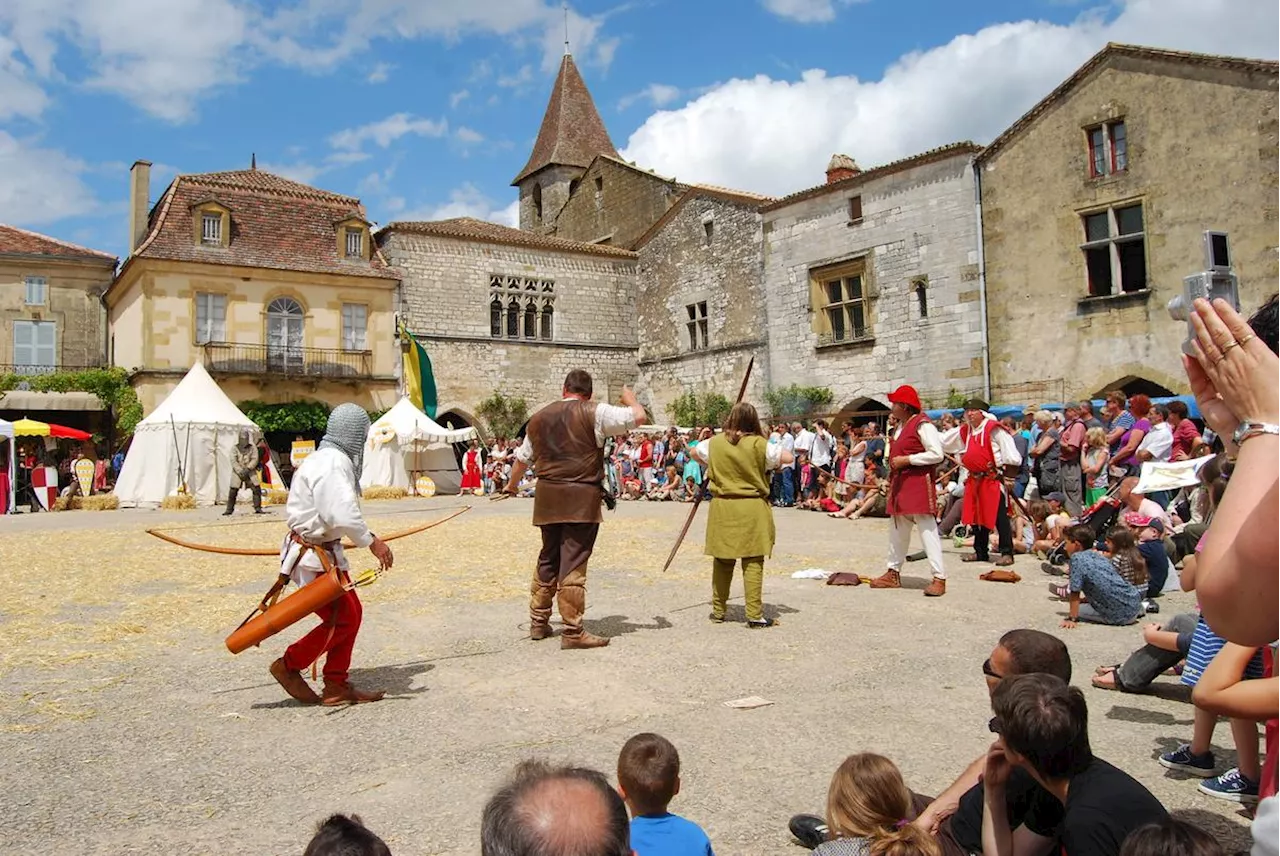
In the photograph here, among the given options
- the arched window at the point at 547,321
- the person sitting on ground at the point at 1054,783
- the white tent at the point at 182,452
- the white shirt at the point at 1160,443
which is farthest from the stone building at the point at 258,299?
the person sitting on ground at the point at 1054,783

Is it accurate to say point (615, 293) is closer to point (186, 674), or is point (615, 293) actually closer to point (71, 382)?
point (71, 382)

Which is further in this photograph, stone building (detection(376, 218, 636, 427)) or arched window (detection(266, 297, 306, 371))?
stone building (detection(376, 218, 636, 427))

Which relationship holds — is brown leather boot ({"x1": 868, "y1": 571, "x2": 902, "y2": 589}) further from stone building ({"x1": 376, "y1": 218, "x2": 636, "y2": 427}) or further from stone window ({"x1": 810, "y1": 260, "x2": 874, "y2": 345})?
stone building ({"x1": 376, "y1": 218, "x2": 636, "y2": 427})

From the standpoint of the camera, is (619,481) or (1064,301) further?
(619,481)

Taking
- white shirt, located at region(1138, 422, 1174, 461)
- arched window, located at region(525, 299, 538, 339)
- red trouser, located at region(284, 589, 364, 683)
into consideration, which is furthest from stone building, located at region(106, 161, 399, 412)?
red trouser, located at region(284, 589, 364, 683)

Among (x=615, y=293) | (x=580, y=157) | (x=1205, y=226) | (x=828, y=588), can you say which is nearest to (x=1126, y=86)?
(x=1205, y=226)

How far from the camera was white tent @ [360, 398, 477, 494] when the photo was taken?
25.7 meters

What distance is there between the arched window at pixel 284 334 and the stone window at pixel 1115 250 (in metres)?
22.3

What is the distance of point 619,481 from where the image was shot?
25.0 meters

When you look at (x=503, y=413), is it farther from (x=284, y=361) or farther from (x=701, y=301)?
(x=701, y=301)

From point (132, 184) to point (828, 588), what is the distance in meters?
32.6

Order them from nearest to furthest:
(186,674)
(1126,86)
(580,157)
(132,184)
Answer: (186,674) < (1126,86) < (132,184) < (580,157)

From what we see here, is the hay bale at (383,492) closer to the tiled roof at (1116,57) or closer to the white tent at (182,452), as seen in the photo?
the white tent at (182,452)

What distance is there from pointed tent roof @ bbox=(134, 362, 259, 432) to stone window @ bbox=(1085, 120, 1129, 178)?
801 inches
